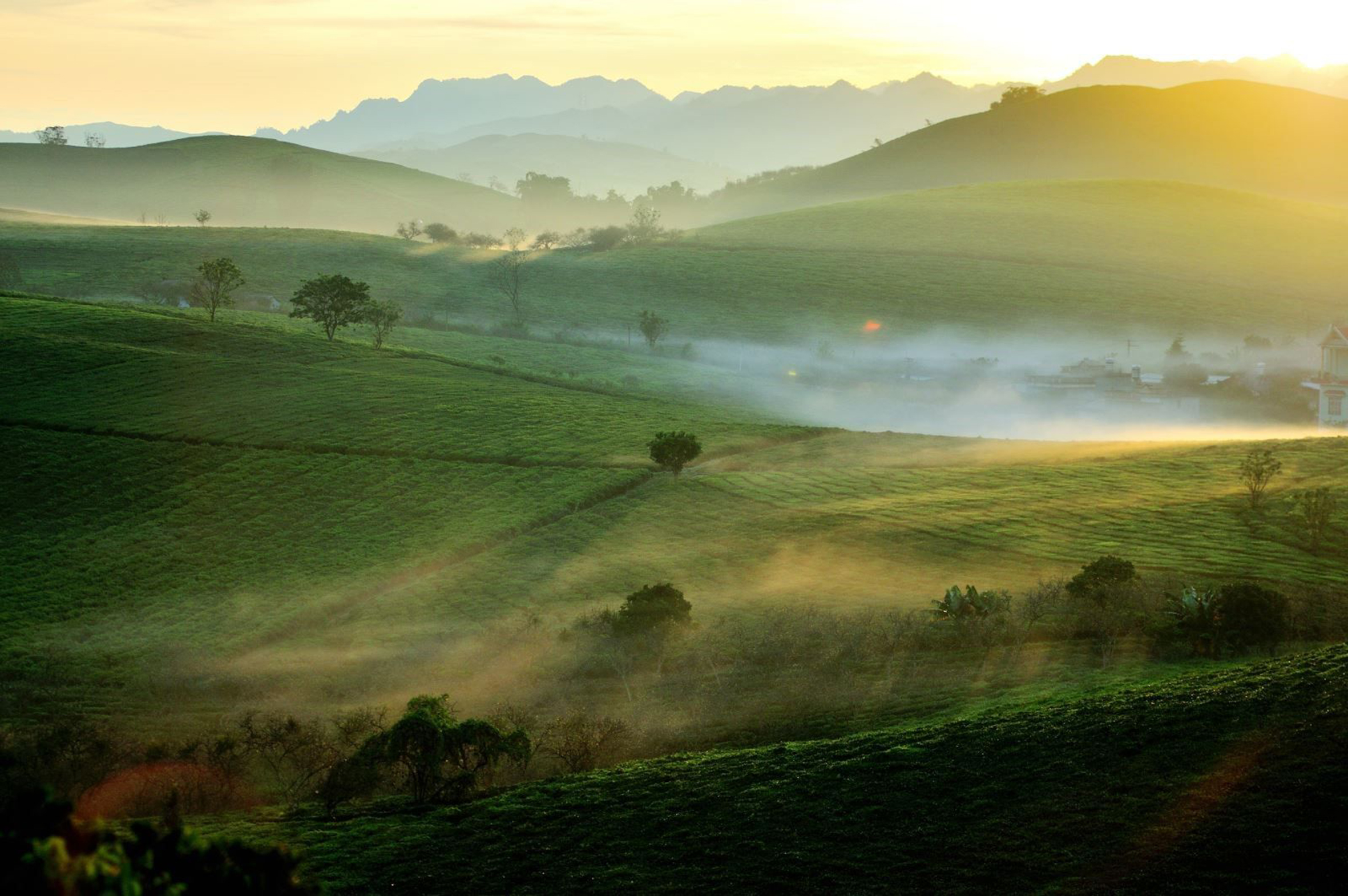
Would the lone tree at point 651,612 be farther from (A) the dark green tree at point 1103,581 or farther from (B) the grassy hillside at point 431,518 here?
(A) the dark green tree at point 1103,581

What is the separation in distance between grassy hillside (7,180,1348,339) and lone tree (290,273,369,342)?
122 ft

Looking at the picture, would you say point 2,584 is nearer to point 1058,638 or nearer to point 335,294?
point 1058,638

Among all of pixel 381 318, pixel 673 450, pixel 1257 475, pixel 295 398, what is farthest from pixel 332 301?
pixel 1257 475

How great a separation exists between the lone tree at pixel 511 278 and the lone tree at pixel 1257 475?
10473cm

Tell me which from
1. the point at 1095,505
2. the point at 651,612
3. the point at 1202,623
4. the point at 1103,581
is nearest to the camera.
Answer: the point at 1202,623

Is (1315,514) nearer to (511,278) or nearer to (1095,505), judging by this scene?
(1095,505)

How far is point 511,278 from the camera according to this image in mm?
171750

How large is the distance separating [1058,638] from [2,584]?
45661 mm

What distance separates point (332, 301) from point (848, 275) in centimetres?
8595

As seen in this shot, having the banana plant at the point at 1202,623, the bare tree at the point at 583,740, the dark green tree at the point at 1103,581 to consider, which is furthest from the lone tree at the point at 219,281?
the banana plant at the point at 1202,623

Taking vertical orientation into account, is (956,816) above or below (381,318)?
below

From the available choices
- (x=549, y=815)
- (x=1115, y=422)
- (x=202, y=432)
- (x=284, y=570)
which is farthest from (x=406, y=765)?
(x=1115, y=422)

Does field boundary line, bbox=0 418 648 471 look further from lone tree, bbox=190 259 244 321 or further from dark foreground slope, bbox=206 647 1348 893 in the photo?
dark foreground slope, bbox=206 647 1348 893

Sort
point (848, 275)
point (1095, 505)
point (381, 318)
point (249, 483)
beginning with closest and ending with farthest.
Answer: point (1095, 505), point (249, 483), point (381, 318), point (848, 275)
